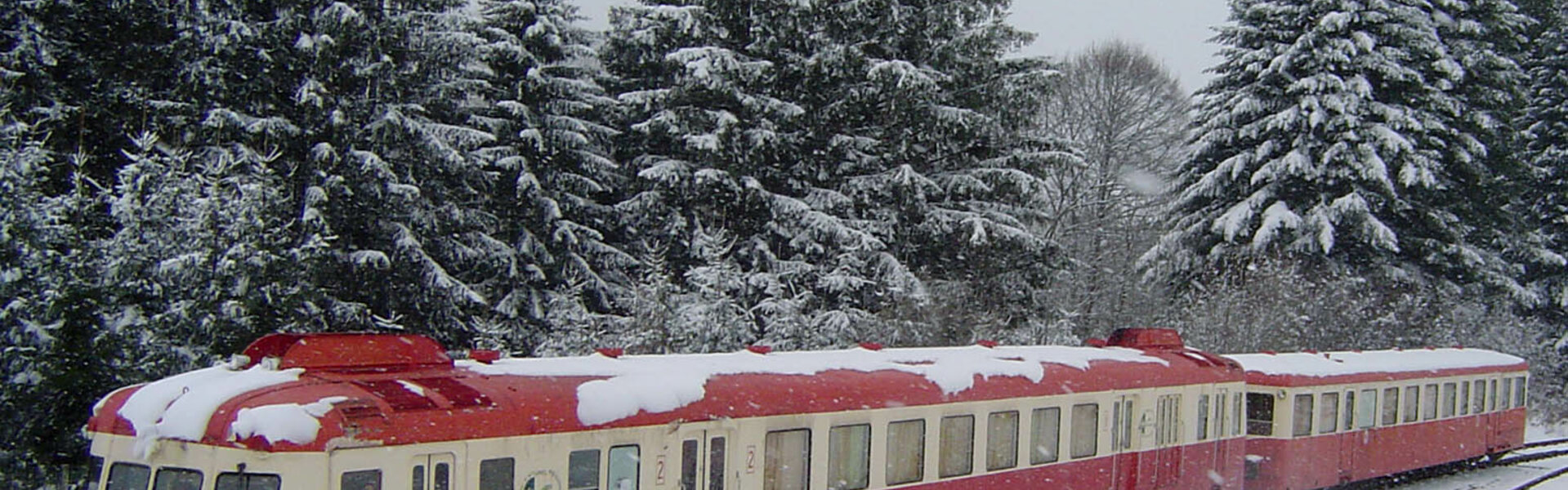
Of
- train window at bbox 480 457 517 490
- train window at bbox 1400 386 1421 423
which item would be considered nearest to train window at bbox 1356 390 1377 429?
train window at bbox 1400 386 1421 423

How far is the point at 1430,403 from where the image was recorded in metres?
21.1

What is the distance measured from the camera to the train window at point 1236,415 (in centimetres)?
1605

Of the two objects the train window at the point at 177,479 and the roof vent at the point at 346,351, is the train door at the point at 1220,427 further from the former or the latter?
the train window at the point at 177,479

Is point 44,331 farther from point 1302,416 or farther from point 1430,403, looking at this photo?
point 1430,403

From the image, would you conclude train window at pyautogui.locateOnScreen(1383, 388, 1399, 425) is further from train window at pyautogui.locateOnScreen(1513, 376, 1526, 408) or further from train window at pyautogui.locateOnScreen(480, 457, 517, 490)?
train window at pyautogui.locateOnScreen(480, 457, 517, 490)

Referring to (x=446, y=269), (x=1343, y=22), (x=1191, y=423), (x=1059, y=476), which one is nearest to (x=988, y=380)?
(x=1059, y=476)

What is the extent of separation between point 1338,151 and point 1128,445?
62.8 ft

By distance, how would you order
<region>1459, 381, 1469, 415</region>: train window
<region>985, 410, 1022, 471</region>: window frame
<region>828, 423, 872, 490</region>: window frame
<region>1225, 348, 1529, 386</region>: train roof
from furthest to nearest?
<region>1459, 381, 1469, 415</region>: train window < <region>1225, 348, 1529, 386</region>: train roof < <region>985, 410, 1022, 471</region>: window frame < <region>828, 423, 872, 490</region>: window frame

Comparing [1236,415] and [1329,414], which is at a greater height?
[1236,415]

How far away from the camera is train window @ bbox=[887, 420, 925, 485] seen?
428 inches

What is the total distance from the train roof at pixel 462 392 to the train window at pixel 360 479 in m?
0.17

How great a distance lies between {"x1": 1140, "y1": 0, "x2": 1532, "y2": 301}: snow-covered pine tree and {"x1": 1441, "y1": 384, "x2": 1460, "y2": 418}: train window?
755 centimetres

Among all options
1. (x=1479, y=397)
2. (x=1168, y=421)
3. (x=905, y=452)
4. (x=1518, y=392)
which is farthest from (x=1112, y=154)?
(x=905, y=452)

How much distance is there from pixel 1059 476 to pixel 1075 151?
16.3 meters
